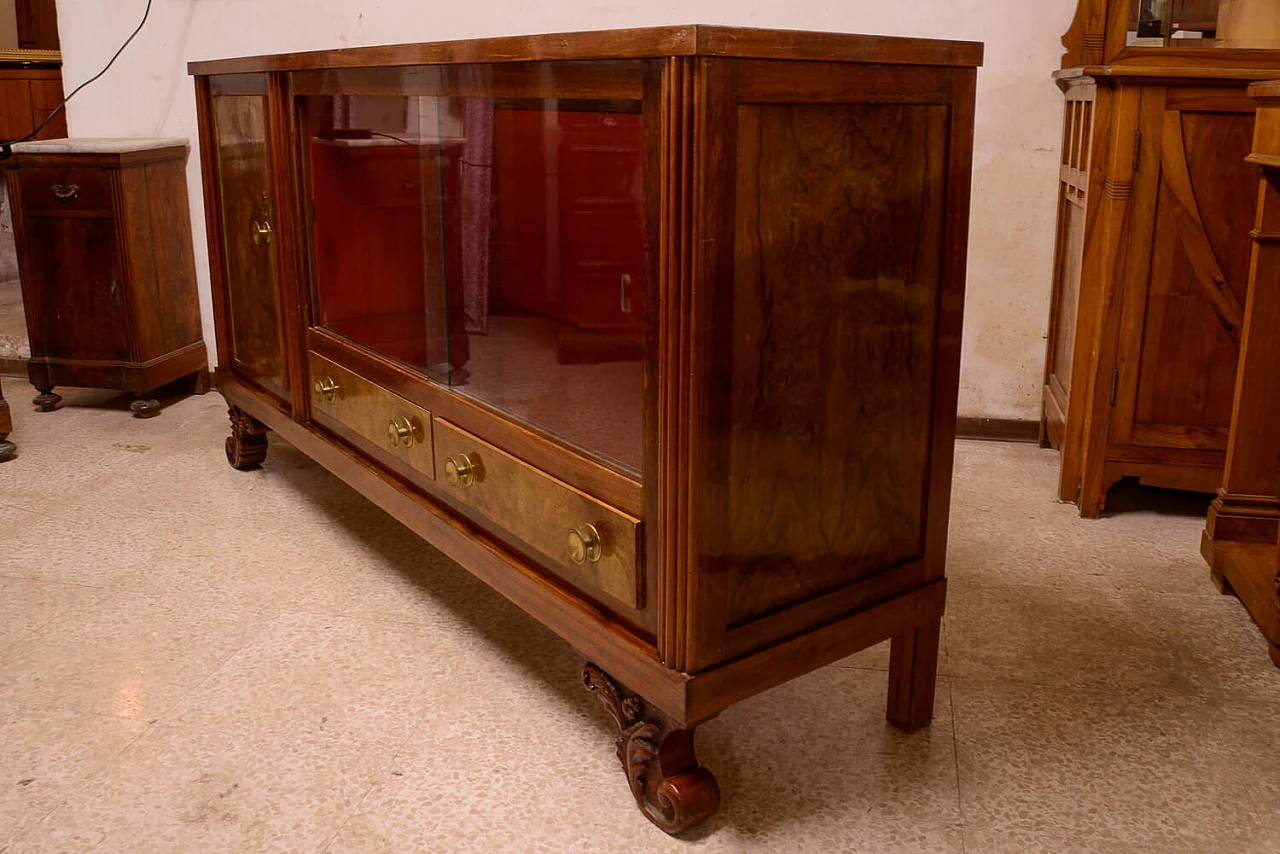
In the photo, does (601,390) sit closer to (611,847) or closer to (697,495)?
(697,495)

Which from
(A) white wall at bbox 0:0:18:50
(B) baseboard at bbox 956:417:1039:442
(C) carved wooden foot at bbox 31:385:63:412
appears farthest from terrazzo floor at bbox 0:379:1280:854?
(A) white wall at bbox 0:0:18:50

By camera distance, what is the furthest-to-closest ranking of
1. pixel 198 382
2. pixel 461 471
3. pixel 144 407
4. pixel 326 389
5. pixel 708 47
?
pixel 198 382
pixel 144 407
pixel 326 389
pixel 461 471
pixel 708 47

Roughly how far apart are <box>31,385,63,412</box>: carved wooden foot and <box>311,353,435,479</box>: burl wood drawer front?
4.84 ft

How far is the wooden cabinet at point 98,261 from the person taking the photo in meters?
3.05

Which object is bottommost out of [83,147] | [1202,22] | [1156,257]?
[1156,257]

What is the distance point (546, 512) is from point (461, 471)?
0.24 m

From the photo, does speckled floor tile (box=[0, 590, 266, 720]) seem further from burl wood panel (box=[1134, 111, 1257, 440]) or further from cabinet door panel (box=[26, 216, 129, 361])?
burl wood panel (box=[1134, 111, 1257, 440])

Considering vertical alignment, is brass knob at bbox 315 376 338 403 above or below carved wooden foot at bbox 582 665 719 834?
above

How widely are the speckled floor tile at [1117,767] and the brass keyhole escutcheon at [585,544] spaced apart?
58 centimetres

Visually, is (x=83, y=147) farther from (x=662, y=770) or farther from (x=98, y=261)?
(x=662, y=770)

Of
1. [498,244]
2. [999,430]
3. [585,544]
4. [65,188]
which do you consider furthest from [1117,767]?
[65,188]

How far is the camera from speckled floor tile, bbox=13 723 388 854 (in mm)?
1330

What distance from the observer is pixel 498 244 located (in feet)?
5.78

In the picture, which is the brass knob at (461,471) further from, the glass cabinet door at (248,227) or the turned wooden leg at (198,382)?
the turned wooden leg at (198,382)
